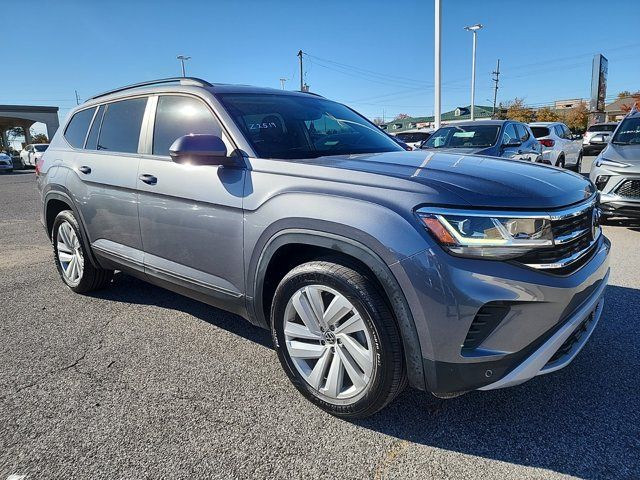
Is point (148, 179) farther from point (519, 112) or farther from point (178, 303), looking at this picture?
point (519, 112)

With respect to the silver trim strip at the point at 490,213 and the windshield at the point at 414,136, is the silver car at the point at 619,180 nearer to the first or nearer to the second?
the silver trim strip at the point at 490,213

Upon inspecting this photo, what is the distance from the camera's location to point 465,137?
8.81 m

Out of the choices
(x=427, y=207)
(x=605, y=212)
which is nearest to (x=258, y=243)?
(x=427, y=207)

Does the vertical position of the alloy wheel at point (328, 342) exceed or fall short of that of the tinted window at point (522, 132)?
it falls short

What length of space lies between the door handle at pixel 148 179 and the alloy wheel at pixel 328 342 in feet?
4.57

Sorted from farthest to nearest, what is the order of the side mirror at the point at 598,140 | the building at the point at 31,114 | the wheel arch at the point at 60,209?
the building at the point at 31,114, the side mirror at the point at 598,140, the wheel arch at the point at 60,209

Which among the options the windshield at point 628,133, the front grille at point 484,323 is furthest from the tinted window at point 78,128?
the windshield at point 628,133

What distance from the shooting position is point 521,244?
1.95 metres

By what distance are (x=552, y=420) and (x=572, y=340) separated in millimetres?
432

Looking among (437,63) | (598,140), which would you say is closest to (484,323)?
(598,140)

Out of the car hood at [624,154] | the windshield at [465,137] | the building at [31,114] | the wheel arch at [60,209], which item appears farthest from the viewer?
the building at [31,114]

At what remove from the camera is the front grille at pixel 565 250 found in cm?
199

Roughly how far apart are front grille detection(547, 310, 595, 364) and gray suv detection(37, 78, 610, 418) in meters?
0.01

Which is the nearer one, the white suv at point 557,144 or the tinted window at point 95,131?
the tinted window at point 95,131
